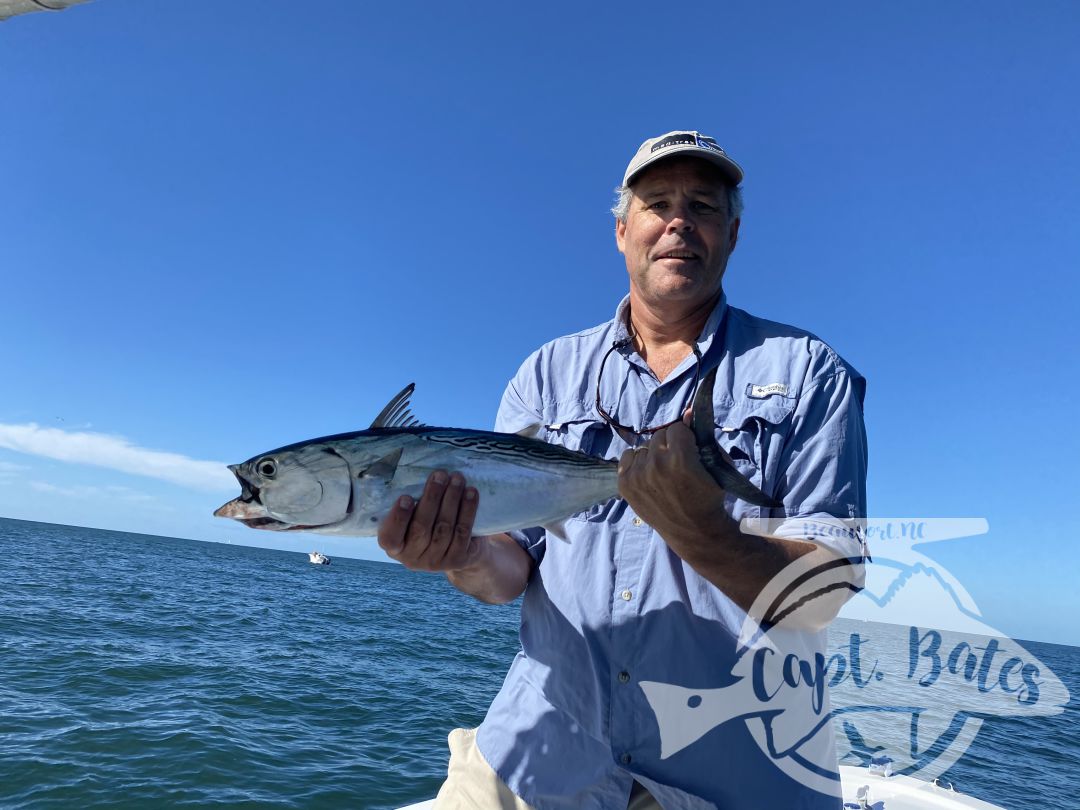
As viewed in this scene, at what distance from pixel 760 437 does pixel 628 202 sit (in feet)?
4.71

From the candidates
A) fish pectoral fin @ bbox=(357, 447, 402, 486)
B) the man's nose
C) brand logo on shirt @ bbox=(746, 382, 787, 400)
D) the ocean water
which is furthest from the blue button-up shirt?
the ocean water

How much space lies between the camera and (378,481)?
2.61 m

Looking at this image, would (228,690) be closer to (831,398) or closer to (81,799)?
(81,799)

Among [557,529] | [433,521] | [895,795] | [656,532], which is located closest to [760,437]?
[656,532]

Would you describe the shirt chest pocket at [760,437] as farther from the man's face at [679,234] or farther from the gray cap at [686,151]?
the gray cap at [686,151]

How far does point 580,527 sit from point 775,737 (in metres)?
1.08

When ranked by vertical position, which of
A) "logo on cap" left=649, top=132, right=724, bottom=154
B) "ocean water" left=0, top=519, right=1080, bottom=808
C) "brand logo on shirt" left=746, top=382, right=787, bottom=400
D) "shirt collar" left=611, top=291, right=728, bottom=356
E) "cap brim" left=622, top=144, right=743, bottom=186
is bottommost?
"ocean water" left=0, top=519, right=1080, bottom=808

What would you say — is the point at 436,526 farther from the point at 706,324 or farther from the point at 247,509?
the point at 706,324

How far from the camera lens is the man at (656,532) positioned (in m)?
2.19

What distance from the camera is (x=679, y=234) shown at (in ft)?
9.39

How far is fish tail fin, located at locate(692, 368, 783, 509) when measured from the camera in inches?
86.1

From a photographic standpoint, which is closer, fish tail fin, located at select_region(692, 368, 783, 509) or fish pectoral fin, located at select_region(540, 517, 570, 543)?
fish tail fin, located at select_region(692, 368, 783, 509)

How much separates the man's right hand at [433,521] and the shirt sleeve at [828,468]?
1247 mm

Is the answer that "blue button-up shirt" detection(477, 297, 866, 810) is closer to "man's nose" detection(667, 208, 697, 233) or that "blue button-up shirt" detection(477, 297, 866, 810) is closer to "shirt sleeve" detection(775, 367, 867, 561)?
"shirt sleeve" detection(775, 367, 867, 561)
